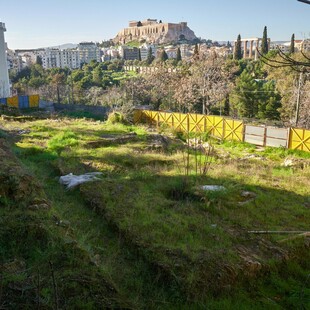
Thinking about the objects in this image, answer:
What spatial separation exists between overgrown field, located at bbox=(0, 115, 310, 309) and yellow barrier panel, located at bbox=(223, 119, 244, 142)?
10.0 metres

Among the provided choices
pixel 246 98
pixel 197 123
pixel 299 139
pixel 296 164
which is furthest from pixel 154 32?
pixel 296 164

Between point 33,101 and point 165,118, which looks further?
point 33,101

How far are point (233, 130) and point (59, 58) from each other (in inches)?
4686

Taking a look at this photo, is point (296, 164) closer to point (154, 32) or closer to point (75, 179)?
point (75, 179)

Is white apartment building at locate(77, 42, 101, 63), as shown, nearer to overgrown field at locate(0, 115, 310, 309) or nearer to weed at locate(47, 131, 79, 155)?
weed at locate(47, 131, 79, 155)

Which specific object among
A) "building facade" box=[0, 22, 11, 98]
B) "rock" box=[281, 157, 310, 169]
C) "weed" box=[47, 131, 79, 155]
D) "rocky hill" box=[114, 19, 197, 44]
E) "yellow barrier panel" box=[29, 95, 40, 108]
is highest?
"rocky hill" box=[114, 19, 197, 44]

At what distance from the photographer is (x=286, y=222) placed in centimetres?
633

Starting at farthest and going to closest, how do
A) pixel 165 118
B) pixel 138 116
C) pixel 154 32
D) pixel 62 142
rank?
pixel 154 32, pixel 138 116, pixel 165 118, pixel 62 142

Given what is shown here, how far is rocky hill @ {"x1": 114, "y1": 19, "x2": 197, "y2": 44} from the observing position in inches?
6311

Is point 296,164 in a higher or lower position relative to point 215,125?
lower

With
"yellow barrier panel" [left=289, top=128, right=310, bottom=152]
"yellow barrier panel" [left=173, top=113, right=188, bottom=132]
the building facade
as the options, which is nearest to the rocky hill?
the building facade

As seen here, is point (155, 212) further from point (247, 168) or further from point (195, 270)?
point (247, 168)

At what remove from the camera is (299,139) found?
1655 cm

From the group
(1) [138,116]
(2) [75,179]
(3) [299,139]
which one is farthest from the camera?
(1) [138,116]
